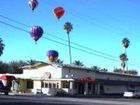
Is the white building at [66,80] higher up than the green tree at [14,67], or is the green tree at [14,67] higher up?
the green tree at [14,67]

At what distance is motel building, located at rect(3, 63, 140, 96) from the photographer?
8119 centimetres

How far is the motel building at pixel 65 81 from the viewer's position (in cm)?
8119

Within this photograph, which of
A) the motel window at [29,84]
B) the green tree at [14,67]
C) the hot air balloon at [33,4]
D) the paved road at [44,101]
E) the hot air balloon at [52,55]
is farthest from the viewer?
the green tree at [14,67]

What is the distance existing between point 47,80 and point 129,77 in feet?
81.9

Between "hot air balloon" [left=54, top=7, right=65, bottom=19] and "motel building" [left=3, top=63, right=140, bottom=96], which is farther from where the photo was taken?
"motel building" [left=3, top=63, right=140, bottom=96]

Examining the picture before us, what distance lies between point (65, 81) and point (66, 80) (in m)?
0.98

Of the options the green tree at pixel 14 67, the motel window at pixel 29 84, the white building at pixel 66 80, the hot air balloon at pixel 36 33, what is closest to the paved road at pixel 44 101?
the hot air balloon at pixel 36 33

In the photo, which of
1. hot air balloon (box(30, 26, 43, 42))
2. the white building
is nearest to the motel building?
the white building

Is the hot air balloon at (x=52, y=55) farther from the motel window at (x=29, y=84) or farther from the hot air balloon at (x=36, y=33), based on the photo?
the hot air balloon at (x=36, y=33)

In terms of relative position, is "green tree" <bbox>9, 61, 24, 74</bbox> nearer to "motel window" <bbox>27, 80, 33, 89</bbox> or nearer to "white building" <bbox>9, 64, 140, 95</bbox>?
"motel window" <bbox>27, 80, 33, 89</bbox>

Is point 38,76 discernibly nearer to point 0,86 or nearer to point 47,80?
point 47,80

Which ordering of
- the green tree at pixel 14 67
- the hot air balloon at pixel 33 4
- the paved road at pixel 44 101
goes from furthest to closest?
the green tree at pixel 14 67, the hot air balloon at pixel 33 4, the paved road at pixel 44 101

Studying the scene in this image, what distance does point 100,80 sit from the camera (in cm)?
8600

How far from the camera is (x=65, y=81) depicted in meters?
81.8
